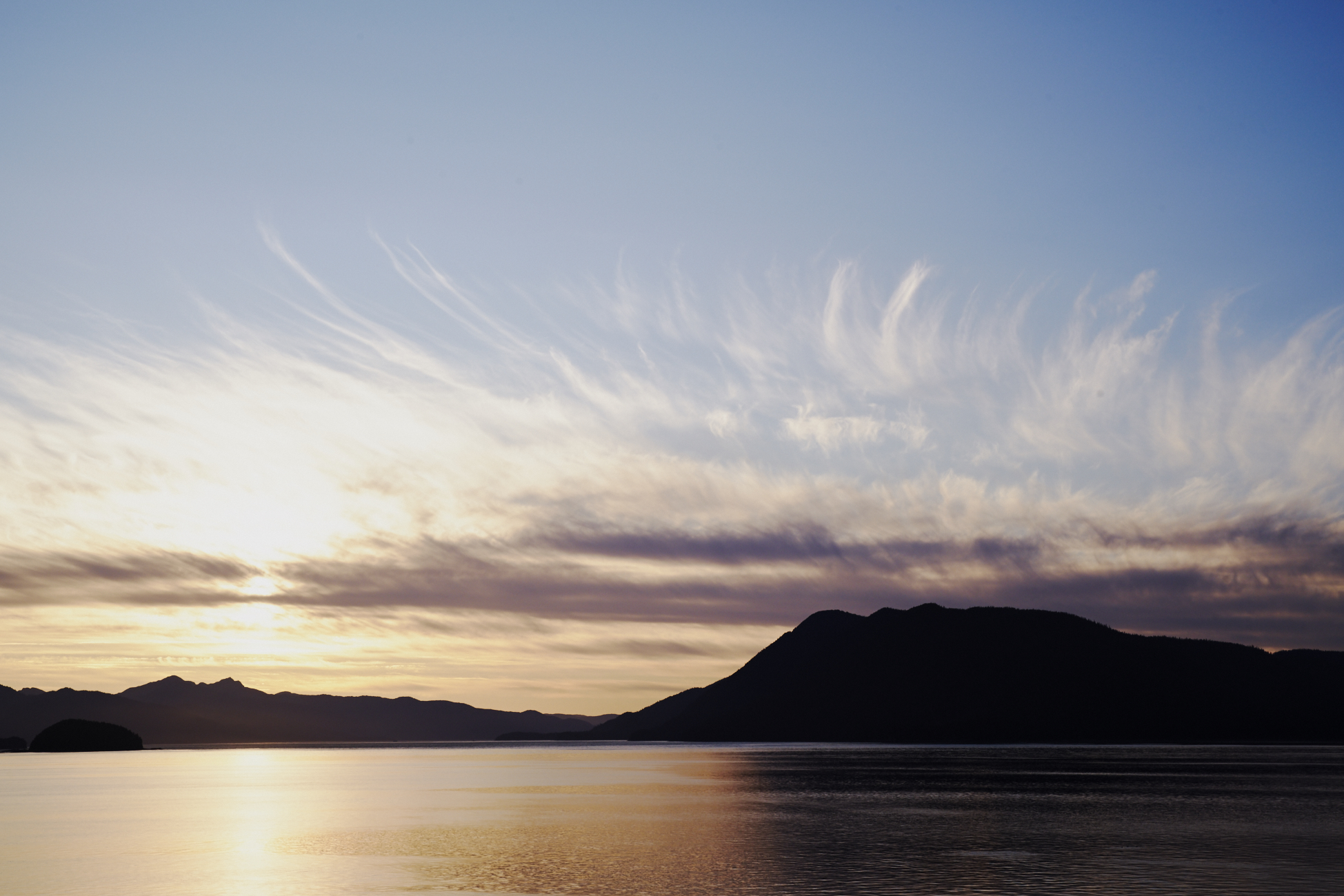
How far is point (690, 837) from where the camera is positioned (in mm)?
61969

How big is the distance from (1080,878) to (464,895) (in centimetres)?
2407

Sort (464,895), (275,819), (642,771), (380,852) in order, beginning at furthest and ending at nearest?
(642,771), (275,819), (380,852), (464,895)

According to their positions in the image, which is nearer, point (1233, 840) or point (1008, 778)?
point (1233, 840)

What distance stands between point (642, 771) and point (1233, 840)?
11984 cm

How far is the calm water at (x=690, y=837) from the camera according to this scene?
1720 inches

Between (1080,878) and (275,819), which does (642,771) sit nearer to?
(275,819)

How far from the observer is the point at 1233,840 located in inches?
2219

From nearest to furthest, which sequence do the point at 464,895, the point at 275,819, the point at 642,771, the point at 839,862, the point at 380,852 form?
the point at 464,895, the point at 839,862, the point at 380,852, the point at 275,819, the point at 642,771

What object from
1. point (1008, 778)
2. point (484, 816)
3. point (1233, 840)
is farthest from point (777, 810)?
point (1008, 778)

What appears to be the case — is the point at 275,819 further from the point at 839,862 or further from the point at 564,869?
the point at 839,862

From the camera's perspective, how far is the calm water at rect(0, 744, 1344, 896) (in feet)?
143

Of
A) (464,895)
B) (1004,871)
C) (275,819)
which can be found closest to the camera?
(464,895)

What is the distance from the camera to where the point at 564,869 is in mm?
47719

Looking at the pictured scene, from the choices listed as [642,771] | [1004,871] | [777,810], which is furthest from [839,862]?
[642,771]
